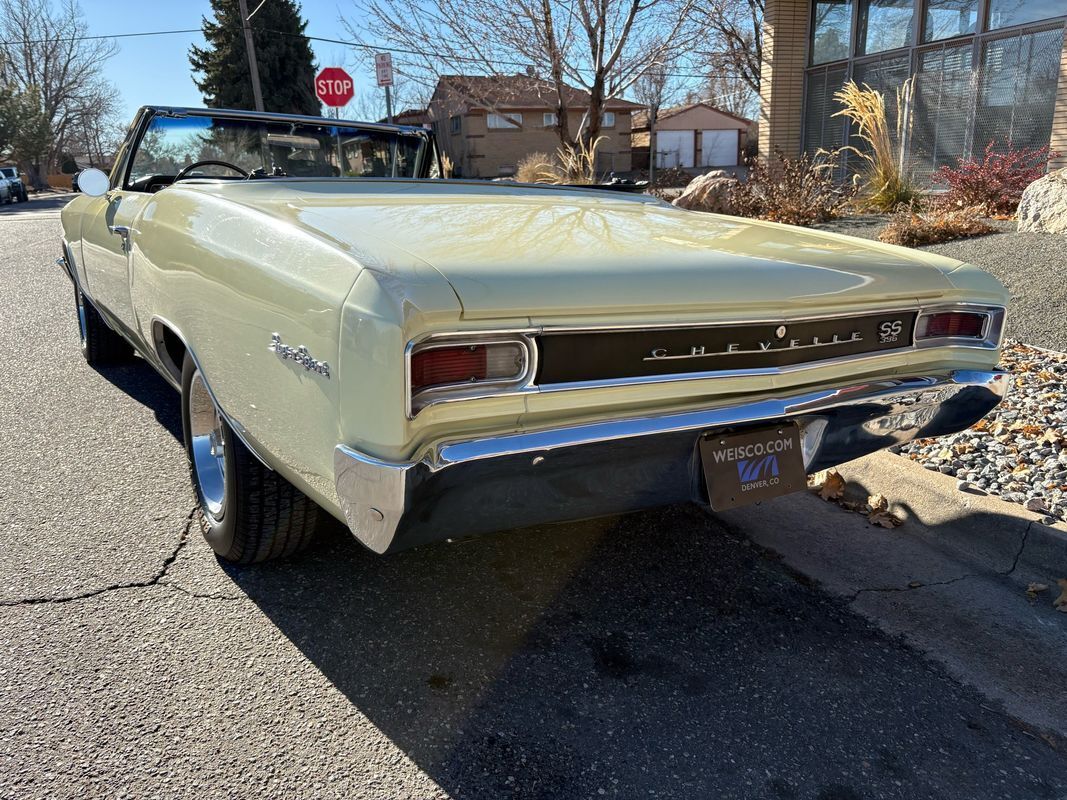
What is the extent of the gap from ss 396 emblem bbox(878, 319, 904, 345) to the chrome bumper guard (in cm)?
12

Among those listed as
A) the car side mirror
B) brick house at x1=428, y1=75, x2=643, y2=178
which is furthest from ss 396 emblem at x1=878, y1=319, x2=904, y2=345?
brick house at x1=428, y1=75, x2=643, y2=178

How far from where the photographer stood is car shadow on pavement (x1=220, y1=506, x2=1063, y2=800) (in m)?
1.93

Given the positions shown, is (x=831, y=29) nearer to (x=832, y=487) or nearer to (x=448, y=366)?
(x=832, y=487)

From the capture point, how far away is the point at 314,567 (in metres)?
2.78

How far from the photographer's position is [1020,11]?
35.7 ft

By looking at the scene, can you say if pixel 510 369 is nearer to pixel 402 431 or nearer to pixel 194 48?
pixel 402 431

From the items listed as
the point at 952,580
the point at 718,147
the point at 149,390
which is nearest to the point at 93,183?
the point at 149,390

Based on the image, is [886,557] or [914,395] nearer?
[914,395]

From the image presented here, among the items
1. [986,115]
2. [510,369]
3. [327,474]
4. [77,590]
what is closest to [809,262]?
[510,369]

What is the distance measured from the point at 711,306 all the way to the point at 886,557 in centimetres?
152

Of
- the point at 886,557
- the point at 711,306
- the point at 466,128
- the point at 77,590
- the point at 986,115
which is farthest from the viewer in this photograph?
the point at 466,128

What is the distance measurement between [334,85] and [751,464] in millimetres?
14666

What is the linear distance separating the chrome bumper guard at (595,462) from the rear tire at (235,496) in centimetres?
70

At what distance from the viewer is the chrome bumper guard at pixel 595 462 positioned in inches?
68.8
